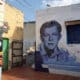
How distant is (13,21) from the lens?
20.0 m

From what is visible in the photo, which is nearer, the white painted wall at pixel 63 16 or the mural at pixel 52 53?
the white painted wall at pixel 63 16

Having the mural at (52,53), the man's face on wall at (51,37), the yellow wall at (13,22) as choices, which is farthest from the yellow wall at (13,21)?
the man's face on wall at (51,37)

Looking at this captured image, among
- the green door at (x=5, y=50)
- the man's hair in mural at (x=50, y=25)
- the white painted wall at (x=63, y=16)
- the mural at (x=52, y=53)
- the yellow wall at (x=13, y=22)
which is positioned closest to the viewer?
the white painted wall at (x=63, y=16)

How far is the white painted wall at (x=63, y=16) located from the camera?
16.5 m

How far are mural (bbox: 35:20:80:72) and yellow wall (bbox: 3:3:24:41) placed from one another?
9.34 feet

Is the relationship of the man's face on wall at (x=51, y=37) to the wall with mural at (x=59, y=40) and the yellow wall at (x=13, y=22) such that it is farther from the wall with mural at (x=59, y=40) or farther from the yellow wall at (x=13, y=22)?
the yellow wall at (x=13, y=22)

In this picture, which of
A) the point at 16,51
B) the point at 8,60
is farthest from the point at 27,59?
the point at 8,60

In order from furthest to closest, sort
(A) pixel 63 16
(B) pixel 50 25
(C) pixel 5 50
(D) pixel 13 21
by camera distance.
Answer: (D) pixel 13 21, (C) pixel 5 50, (B) pixel 50 25, (A) pixel 63 16

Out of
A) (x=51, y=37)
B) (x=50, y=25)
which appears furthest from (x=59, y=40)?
(x=50, y=25)

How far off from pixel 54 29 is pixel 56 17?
94 centimetres

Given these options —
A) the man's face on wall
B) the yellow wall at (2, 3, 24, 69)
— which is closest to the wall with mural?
the man's face on wall

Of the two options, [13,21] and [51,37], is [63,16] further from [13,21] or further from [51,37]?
[13,21]

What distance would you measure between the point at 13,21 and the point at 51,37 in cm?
422

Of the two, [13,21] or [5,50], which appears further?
[13,21]
